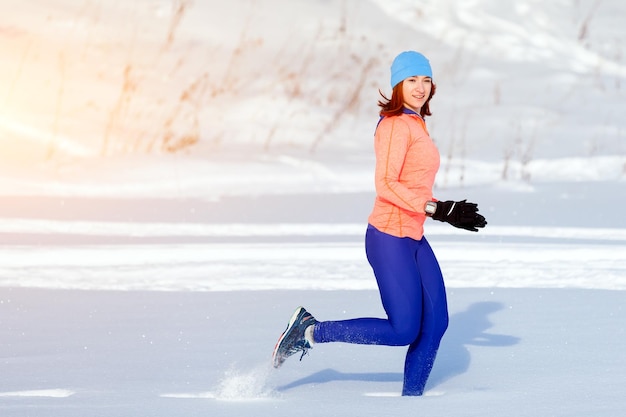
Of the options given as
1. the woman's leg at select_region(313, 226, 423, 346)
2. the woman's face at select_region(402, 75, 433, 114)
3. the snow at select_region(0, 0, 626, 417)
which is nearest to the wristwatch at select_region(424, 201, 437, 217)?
the woman's leg at select_region(313, 226, 423, 346)

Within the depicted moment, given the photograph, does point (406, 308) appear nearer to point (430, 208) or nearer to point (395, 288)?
point (395, 288)

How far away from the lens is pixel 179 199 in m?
10.2

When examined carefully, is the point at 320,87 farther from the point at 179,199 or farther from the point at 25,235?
the point at 25,235

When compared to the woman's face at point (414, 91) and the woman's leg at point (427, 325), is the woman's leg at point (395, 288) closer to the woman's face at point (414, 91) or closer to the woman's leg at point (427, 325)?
the woman's leg at point (427, 325)

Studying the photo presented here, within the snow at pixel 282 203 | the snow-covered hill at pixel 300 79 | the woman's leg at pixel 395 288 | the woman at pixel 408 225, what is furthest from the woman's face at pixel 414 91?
the snow-covered hill at pixel 300 79

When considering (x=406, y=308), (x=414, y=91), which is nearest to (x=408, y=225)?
(x=406, y=308)

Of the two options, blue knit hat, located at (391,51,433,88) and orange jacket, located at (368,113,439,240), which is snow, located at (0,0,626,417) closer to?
orange jacket, located at (368,113,439,240)

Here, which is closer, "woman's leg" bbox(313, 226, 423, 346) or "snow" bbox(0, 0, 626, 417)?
"woman's leg" bbox(313, 226, 423, 346)

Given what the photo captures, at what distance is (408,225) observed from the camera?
3.90m

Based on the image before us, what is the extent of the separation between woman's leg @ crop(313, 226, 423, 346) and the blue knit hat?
1.72 ft

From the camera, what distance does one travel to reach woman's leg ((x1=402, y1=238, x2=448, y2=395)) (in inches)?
155

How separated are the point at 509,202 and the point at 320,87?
566cm

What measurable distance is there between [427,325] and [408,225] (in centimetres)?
36

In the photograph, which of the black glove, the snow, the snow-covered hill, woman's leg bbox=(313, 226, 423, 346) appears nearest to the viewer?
the black glove
